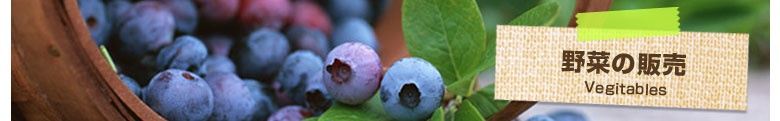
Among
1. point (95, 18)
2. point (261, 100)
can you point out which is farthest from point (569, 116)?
point (95, 18)

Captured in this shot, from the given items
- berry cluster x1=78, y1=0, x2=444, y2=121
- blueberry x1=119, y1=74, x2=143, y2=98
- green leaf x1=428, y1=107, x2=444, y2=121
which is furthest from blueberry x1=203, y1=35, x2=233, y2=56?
green leaf x1=428, y1=107, x2=444, y2=121

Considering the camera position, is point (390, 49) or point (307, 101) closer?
point (307, 101)

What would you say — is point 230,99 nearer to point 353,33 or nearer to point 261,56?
point 261,56

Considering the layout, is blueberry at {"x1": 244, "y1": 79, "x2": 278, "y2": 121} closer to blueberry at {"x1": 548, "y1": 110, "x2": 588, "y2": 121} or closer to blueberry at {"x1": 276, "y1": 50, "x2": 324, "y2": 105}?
blueberry at {"x1": 276, "y1": 50, "x2": 324, "y2": 105}

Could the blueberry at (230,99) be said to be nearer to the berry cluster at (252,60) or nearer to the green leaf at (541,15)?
the berry cluster at (252,60)
